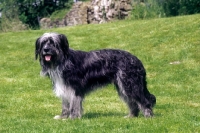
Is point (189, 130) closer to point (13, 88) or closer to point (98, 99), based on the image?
point (98, 99)

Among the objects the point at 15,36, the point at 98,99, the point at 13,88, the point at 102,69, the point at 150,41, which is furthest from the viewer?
the point at 15,36

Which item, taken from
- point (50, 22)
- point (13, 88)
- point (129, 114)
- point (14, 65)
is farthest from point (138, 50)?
point (50, 22)

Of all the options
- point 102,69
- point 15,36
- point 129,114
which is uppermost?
point 102,69

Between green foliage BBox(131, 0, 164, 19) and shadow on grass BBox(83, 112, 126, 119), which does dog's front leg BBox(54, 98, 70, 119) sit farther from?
green foliage BBox(131, 0, 164, 19)

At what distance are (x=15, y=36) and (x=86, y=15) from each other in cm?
1029

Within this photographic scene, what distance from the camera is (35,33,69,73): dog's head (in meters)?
10.0

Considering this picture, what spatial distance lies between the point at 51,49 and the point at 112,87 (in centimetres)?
626

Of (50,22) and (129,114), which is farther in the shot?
(50,22)

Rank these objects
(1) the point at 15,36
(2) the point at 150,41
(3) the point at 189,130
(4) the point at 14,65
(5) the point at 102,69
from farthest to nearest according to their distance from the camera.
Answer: (1) the point at 15,36 < (2) the point at 150,41 < (4) the point at 14,65 < (5) the point at 102,69 < (3) the point at 189,130

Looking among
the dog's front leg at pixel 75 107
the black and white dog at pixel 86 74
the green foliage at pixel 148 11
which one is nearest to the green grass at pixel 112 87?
the dog's front leg at pixel 75 107

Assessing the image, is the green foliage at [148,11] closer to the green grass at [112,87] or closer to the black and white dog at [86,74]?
the green grass at [112,87]

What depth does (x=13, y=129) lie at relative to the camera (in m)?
9.37

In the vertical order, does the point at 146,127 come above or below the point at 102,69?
below

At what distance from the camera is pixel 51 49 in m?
9.98
